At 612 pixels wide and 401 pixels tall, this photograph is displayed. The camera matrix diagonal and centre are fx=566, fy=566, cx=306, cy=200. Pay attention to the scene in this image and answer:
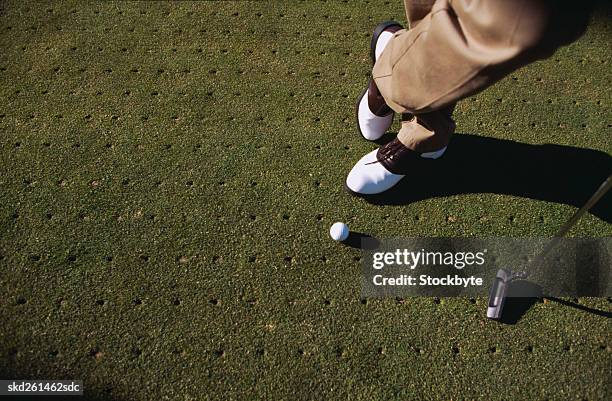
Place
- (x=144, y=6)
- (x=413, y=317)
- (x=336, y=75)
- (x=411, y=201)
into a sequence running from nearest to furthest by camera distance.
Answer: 1. (x=413, y=317)
2. (x=411, y=201)
3. (x=336, y=75)
4. (x=144, y=6)

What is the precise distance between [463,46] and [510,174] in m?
0.84

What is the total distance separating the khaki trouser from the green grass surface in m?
0.47

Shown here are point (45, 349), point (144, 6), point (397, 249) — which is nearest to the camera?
point (45, 349)

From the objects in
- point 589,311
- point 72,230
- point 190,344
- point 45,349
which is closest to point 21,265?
point 72,230

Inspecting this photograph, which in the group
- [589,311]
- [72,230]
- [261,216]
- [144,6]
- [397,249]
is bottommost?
[589,311]

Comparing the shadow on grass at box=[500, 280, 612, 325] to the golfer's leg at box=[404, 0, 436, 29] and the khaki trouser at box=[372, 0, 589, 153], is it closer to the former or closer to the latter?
the khaki trouser at box=[372, 0, 589, 153]

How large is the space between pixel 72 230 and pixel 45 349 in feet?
1.29

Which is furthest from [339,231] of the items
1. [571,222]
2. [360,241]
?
[571,222]

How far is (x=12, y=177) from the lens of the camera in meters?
1.89

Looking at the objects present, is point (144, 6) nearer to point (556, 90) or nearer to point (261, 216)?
point (261, 216)

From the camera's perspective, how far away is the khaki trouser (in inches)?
47.7

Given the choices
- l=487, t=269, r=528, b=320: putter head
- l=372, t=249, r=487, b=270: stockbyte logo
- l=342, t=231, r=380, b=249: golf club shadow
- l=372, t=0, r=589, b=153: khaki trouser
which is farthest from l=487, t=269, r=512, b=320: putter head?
l=372, t=0, r=589, b=153: khaki trouser

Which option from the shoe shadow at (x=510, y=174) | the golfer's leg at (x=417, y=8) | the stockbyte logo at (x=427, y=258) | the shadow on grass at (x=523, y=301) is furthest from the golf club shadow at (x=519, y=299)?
the golfer's leg at (x=417, y=8)

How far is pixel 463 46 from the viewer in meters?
1.35
